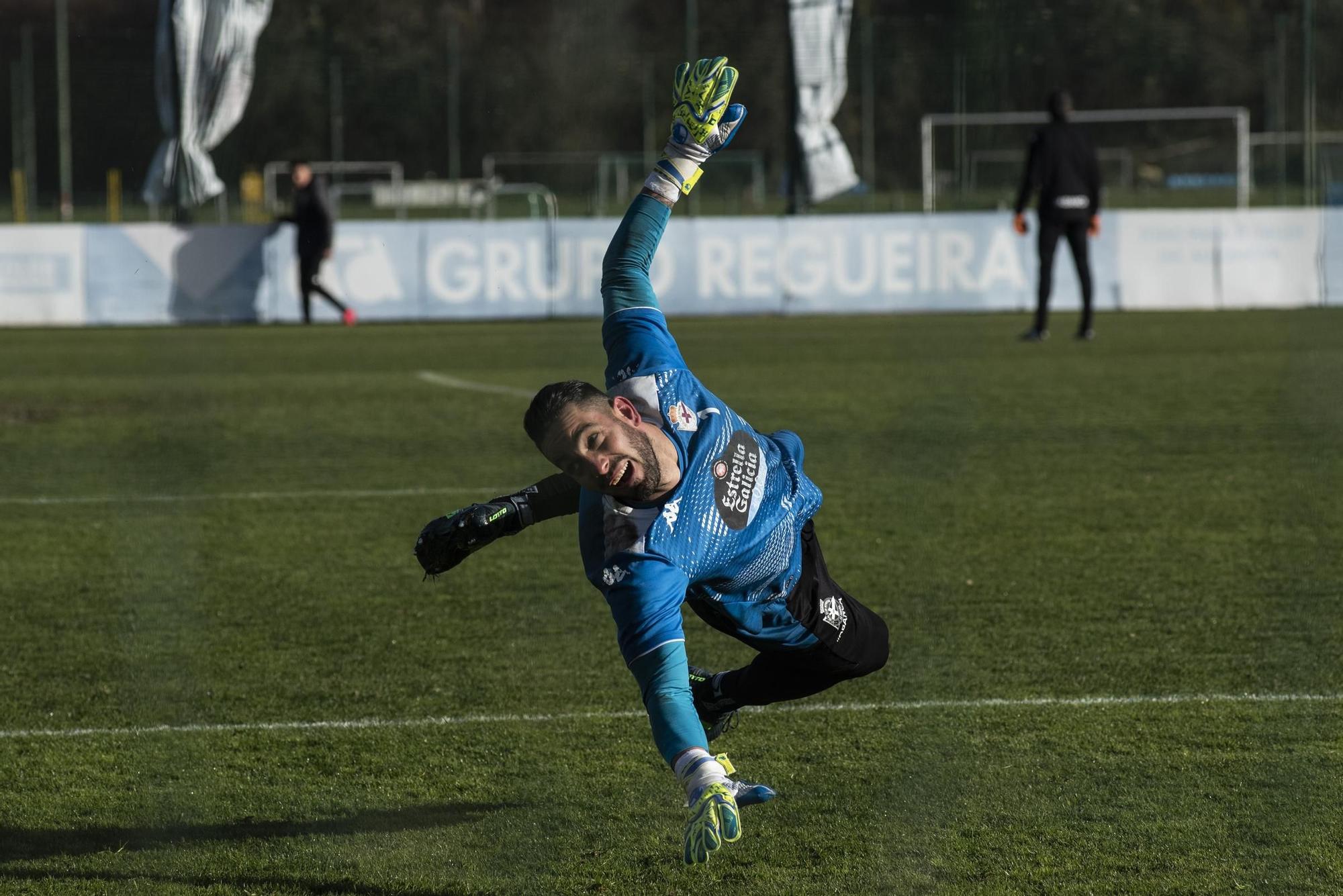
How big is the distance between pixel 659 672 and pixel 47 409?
11.0 m

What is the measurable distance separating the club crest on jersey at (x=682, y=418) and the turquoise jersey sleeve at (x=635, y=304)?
0.20 meters

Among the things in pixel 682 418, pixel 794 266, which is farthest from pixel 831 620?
pixel 794 266

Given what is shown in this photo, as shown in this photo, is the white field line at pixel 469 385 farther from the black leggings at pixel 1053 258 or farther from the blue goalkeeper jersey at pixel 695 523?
the blue goalkeeper jersey at pixel 695 523

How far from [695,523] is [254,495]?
621cm

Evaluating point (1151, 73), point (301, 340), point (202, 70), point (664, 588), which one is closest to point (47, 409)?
point (301, 340)

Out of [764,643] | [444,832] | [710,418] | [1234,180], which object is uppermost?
[1234,180]

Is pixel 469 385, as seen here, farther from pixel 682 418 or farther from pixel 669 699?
pixel 669 699

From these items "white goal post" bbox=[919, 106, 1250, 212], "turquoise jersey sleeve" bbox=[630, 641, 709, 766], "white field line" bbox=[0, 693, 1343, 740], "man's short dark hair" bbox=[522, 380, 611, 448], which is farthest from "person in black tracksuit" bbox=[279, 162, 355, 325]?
"turquoise jersey sleeve" bbox=[630, 641, 709, 766]

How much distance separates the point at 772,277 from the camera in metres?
22.2

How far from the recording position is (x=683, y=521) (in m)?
3.48

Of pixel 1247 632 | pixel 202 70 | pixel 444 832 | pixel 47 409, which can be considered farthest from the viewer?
pixel 202 70

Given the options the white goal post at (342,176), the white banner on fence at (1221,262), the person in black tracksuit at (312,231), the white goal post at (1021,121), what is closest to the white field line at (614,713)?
the person in black tracksuit at (312,231)

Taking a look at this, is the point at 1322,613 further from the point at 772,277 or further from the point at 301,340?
the point at 772,277

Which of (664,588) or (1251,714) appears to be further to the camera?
(1251,714)
